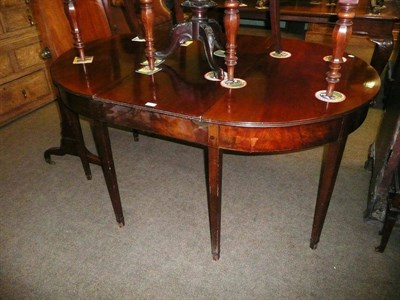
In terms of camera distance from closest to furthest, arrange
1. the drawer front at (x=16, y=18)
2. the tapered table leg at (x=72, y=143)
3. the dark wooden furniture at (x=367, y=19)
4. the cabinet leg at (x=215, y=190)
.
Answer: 1. the cabinet leg at (x=215, y=190)
2. the tapered table leg at (x=72, y=143)
3. the dark wooden furniture at (x=367, y=19)
4. the drawer front at (x=16, y=18)

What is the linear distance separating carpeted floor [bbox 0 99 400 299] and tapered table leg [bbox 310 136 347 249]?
18cm

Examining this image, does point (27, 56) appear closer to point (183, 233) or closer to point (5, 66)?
point (5, 66)

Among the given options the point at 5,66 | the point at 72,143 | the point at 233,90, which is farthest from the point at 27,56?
the point at 233,90

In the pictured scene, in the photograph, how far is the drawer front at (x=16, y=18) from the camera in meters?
2.65

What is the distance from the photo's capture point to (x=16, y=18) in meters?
2.73

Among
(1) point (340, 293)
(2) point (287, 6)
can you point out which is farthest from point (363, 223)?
(2) point (287, 6)

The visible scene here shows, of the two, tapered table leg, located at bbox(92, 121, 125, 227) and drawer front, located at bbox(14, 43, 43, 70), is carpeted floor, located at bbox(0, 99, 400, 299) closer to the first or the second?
tapered table leg, located at bbox(92, 121, 125, 227)

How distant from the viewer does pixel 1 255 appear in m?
1.67

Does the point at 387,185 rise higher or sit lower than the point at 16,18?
lower

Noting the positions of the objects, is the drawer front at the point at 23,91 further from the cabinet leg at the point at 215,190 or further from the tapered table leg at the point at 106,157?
the cabinet leg at the point at 215,190

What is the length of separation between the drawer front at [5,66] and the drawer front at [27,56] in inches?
3.3

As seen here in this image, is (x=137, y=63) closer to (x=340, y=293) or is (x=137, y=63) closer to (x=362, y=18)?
(x=340, y=293)

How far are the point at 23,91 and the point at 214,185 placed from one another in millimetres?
2475

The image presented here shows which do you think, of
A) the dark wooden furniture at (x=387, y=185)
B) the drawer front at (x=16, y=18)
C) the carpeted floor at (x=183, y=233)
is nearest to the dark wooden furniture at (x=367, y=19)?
the carpeted floor at (x=183, y=233)
